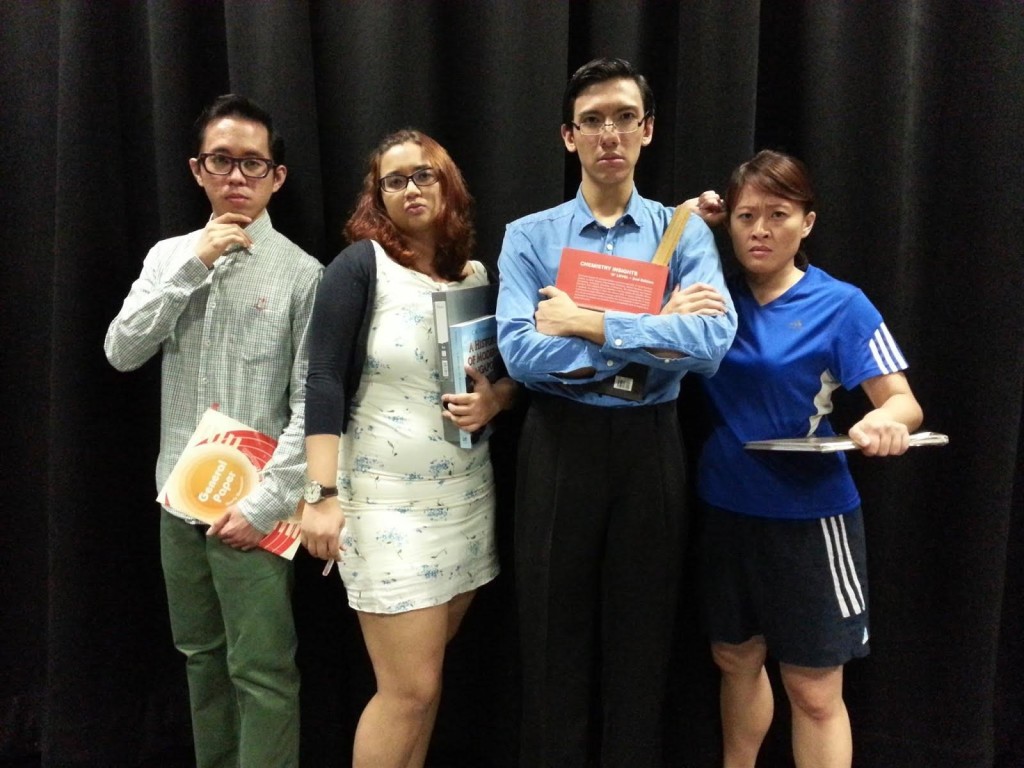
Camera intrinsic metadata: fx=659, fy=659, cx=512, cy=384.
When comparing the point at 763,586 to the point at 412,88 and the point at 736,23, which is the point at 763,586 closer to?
the point at 736,23

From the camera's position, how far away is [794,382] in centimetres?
119

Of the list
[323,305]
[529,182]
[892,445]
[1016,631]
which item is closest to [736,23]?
[529,182]

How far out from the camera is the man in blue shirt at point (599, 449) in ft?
3.67

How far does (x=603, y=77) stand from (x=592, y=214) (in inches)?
9.2

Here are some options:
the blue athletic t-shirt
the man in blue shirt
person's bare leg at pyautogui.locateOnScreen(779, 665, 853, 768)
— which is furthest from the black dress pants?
person's bare leg at pyautogui.locateOnScreen(779, 665, 853, 768)

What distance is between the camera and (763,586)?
123 centimetres

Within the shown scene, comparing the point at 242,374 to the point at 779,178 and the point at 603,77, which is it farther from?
the point at 779,178

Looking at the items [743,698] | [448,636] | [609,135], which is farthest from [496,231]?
[743,698]

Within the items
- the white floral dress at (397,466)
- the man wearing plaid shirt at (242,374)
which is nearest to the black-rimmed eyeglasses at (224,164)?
the man wearing plaid shirt at (242,374)

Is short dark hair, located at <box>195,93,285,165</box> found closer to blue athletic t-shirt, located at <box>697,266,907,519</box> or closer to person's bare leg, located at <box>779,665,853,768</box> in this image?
blue athletic t-shirt, located at <box>697,266,907,519</box>

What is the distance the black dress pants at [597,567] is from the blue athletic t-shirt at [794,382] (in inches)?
4.9

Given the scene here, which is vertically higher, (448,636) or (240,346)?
(240,346)

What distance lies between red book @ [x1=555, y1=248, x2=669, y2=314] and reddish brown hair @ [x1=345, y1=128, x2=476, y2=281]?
0.27 meters

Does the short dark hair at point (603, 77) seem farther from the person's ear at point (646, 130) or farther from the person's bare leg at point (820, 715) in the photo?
the person's bare leg at point (820, 715)
